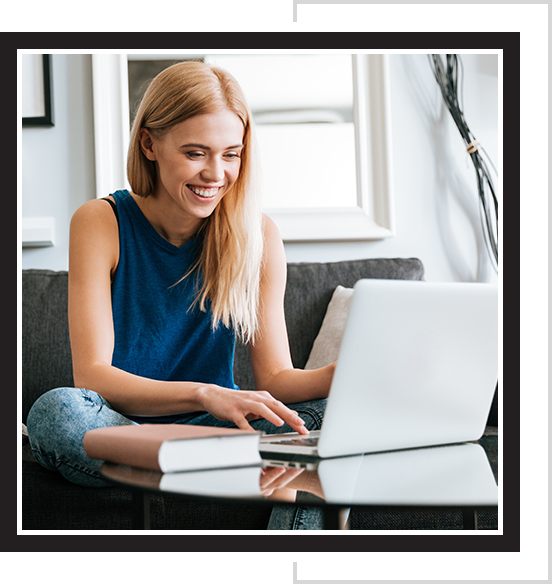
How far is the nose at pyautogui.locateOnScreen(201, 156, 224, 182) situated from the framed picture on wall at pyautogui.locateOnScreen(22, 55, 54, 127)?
3.58 ft

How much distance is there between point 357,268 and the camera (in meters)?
1.72

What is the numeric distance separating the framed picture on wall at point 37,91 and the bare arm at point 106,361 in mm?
952

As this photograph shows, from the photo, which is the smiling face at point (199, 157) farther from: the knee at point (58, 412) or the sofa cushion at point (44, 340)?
the sofa cushion at point (44, 340)

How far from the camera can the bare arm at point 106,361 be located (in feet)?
2.37

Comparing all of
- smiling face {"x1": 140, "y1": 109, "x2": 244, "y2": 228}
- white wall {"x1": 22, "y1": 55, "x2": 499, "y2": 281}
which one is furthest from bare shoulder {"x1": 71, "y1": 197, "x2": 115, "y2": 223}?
white wall {"x1": 22, "y1": 55, "x2": 499, "y2": 281}

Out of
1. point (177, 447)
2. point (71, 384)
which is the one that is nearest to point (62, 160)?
point (71, 384)

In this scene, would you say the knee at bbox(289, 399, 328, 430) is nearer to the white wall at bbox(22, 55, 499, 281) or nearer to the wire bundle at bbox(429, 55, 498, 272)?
the white wall at bbox(22, 55, 499, 281)

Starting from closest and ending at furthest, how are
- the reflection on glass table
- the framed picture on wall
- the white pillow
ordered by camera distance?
1. the reflection on glass table
2. the white pillow
3. the framed picture on wall

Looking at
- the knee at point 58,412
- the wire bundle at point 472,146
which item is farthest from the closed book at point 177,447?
the wire bundle at point 472,146

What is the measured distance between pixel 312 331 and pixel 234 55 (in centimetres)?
102

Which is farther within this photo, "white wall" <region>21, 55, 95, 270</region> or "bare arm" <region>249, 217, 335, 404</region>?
"white wall" <region>21, 55, 95, 270</region>

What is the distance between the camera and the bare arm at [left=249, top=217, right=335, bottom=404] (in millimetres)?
1014
